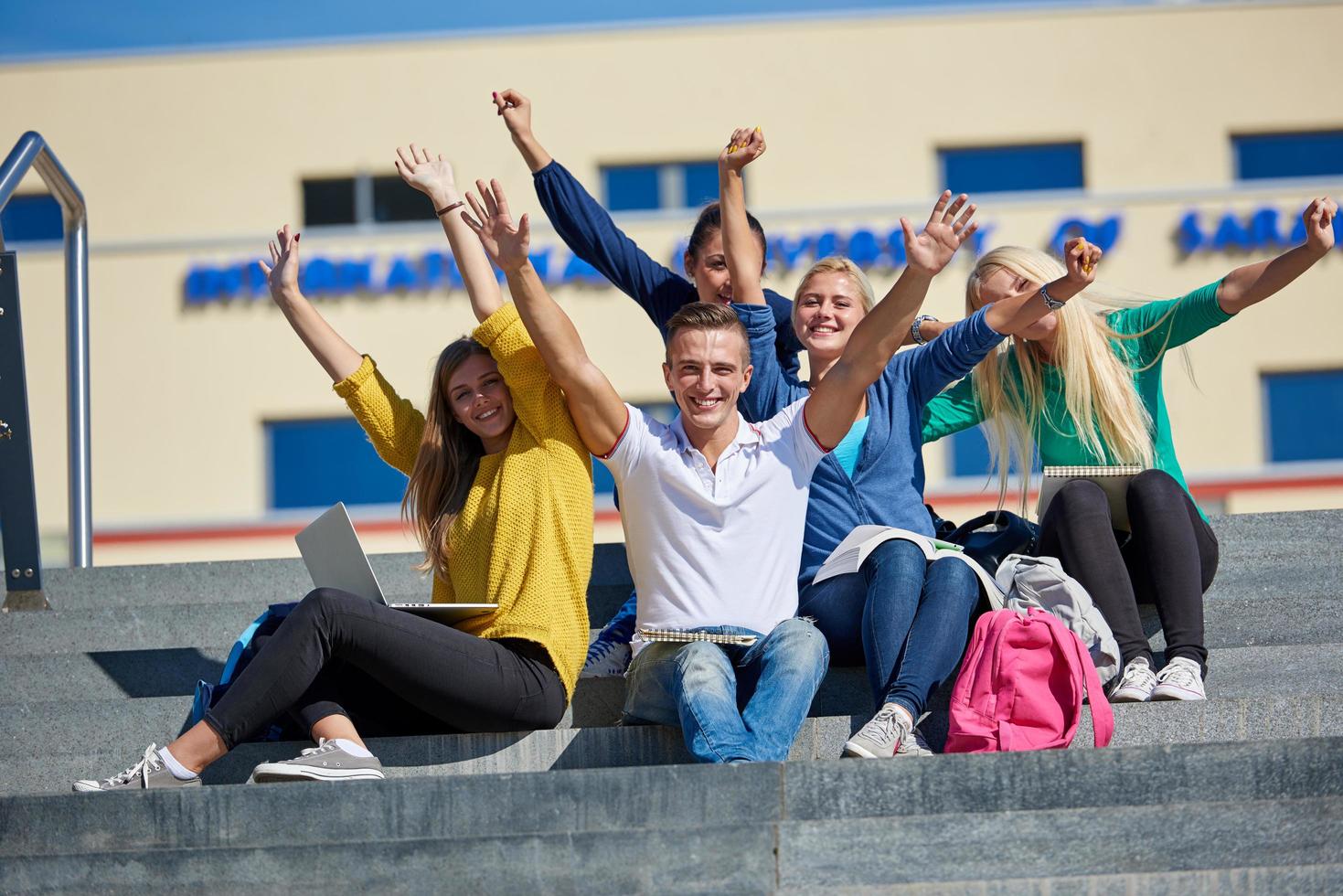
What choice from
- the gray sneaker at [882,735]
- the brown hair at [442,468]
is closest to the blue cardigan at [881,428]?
the gray sneaker at [882,735]

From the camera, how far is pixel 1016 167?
14961 millimetres

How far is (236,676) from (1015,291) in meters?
2.38

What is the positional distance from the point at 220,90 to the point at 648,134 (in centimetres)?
430

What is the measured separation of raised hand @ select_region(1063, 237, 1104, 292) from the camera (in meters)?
3.89

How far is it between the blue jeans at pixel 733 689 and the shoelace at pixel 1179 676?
0.83m

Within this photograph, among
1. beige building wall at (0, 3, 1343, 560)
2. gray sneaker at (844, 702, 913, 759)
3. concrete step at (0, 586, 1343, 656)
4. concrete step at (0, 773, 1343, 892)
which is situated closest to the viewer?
concrete step at (0, 773, 1343, 892)

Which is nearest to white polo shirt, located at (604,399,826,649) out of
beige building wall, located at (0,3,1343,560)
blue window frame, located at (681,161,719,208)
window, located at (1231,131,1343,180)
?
beige building wall, located at (0,3,1343,560)

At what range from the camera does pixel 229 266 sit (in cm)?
1510

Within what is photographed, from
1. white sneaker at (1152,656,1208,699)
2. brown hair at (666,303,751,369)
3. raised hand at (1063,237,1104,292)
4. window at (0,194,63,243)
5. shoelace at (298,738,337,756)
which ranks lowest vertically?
A: shoelace at (298,738,337,756)

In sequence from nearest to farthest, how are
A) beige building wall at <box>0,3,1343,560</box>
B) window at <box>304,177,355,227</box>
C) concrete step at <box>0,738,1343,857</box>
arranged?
concrete step at <box>0,738,1343,857</box>, beige building wall at <box>0,3,1343,560</box>, window at <box>304,177,355,227</box>

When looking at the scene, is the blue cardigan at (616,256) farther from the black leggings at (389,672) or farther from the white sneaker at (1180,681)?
the white sneaker at (1180,681)

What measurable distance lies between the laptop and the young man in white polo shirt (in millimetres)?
442

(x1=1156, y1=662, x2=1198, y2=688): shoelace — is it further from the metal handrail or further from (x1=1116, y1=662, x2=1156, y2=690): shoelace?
the metal handrail

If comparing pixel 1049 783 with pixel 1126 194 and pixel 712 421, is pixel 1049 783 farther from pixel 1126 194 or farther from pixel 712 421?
pixel 1126 194
